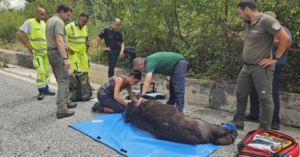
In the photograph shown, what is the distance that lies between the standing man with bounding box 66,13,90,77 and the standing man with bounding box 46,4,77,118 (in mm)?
1340

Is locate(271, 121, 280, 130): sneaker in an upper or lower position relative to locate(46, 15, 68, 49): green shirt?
lower

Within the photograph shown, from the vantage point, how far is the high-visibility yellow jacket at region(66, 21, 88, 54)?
6191 millimetres

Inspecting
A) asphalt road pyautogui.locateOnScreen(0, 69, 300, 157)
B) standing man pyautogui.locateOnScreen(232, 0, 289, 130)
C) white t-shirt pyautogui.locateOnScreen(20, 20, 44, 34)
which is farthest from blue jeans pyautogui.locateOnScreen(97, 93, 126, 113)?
white t-shirt pyautogui.locateOnScreen(20, 20, 44, 34)

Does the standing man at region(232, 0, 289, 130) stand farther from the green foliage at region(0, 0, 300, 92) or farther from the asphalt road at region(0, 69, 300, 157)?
the green foliage at region(0, 0, 300, 92)

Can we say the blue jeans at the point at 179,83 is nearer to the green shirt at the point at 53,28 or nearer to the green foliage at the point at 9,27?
the green shirt at the point at 53,28

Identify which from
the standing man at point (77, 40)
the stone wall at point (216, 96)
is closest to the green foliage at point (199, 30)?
the stone wall at point (216, 96)

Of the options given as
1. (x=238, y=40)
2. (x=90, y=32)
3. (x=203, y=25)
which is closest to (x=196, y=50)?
(x=203, y=25)

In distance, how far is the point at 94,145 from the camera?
352 cm

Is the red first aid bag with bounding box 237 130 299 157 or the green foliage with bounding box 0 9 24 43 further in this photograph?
the green foliage with bounding box 0 9 24 43

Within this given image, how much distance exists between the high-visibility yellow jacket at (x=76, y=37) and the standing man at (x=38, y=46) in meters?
0.66

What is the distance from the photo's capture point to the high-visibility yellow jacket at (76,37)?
6191mm

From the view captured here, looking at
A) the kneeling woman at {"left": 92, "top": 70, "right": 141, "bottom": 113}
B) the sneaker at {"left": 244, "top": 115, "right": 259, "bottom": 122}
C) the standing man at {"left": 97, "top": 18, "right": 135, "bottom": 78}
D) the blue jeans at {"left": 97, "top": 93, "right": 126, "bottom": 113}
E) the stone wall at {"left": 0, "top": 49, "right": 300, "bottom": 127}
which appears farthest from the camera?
the standing man at {"left": 97, "top": 18, "right": 135, "bottom": 78}

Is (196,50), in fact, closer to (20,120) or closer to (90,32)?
(20,120)

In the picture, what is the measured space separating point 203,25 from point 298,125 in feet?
10.5
